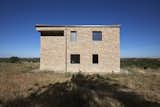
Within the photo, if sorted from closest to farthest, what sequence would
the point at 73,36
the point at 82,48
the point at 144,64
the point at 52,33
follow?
1. the point at 82,48
2. the point at 73,36
3. the point at 52,33
4. the point at 144,64

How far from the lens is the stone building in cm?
1639

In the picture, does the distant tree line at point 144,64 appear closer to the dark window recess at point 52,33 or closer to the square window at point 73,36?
the square window at point 73,36

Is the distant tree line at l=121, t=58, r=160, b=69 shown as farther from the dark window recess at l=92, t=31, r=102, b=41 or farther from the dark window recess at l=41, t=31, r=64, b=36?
the dark window recess at l=41, t=31, r=64, b=36

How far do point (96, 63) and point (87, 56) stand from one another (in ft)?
4.90

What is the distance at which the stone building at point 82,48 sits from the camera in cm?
1639

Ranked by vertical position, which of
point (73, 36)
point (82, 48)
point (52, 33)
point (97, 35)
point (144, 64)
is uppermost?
point (52, 33)

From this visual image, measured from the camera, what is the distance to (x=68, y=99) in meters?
5.80

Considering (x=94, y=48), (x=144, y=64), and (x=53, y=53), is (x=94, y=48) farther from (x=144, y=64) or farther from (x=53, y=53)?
(x=144, y=64)

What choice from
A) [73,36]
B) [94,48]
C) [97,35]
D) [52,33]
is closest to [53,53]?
[52,33]

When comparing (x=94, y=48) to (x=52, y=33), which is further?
(x=52, y=33)

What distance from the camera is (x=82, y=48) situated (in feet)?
54.2

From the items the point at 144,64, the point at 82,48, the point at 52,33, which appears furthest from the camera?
the point at 144,64

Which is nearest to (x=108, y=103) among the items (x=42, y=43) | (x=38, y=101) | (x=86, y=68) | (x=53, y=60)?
(x=38, y=101)

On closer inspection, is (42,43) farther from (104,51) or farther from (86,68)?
(104,51)
